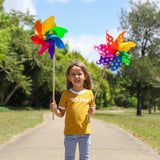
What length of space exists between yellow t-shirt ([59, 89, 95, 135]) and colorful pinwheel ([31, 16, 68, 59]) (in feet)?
2.62

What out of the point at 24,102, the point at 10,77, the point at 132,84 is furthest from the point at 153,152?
the point at 24,102

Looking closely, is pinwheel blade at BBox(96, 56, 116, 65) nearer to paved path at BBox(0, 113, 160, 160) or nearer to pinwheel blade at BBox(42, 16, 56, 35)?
pinwheel blade at BBox(42, 16, 56, 35)

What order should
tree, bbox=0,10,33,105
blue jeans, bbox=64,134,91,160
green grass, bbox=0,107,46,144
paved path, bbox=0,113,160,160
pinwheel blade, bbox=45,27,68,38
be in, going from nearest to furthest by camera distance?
blue jeans, bbox=64,134,91,160 → pinwheel blade, bbox=45,27,68,38 → paved path, bbox=0,113,160,160 → green grass, bbox=0,107,46,144 → tree, bbox=0,10,33,105

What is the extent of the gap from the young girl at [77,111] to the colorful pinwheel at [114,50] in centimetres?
40

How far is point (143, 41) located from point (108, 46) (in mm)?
25272

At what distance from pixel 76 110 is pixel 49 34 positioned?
1278 mm

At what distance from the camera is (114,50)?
418 centimetres

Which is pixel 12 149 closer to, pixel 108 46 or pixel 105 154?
pixel 105 154

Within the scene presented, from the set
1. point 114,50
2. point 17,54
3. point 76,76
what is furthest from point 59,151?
point 17,54

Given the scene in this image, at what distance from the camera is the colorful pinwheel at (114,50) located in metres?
4.14

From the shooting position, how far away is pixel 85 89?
4.20 m

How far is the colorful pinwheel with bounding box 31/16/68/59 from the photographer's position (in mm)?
4121

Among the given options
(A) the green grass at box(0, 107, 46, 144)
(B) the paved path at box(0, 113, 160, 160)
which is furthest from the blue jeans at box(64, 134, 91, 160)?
(A) the green grass at box(0, 107, 46, 144)

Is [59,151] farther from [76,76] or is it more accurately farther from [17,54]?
[17,54]
